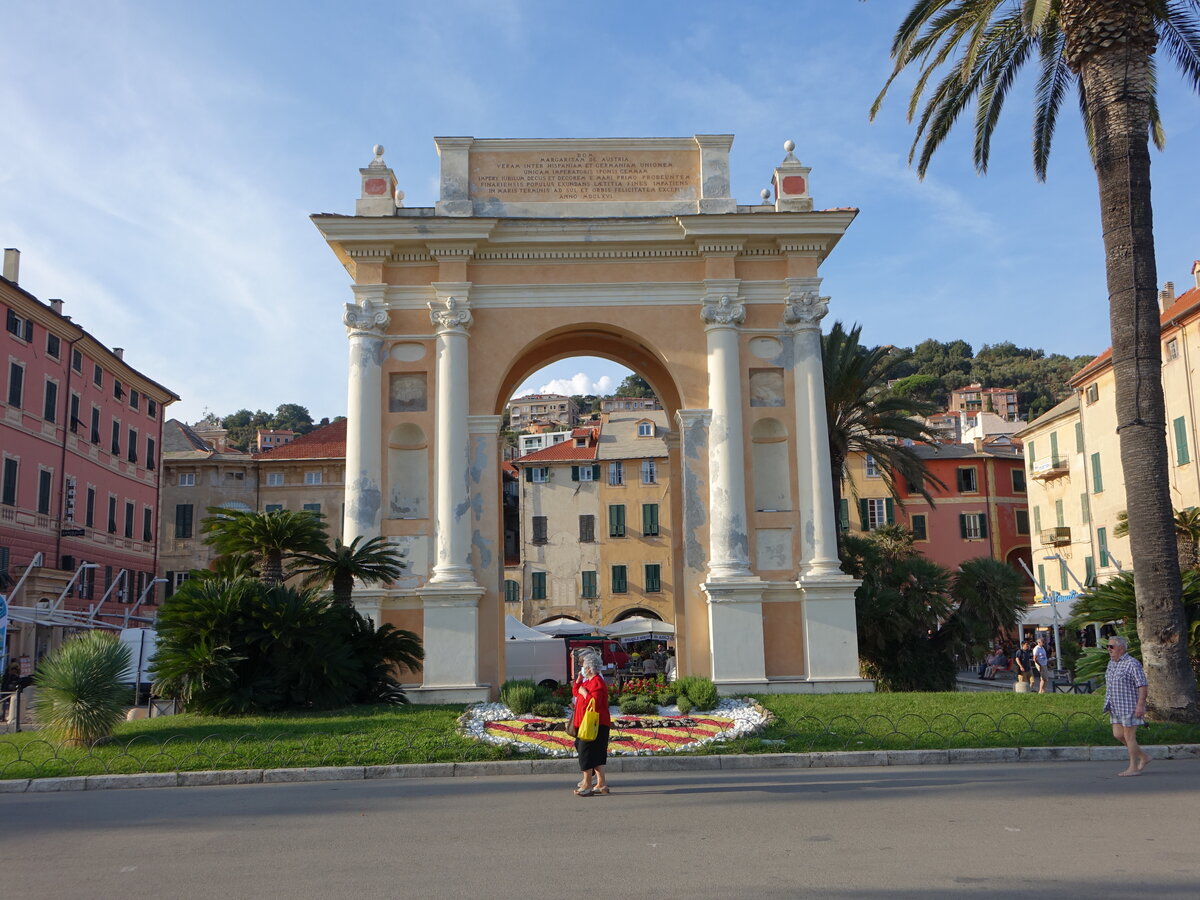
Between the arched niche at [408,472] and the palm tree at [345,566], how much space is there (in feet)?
7.58

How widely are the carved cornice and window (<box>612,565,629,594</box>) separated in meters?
39.5

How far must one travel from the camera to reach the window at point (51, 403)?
139 ft

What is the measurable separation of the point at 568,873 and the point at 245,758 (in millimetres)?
7656

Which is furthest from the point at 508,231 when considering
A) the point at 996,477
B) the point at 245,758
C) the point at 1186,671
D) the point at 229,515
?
the point at 996,477

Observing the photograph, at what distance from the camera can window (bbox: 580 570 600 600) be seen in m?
61.3

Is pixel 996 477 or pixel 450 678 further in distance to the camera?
pixel 996 477

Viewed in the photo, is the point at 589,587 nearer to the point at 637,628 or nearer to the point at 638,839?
the point at 637,628

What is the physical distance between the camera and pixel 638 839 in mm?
9164

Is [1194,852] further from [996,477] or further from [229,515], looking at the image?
[996,477]

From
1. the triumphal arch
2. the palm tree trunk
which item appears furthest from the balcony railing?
the palm tree trunk

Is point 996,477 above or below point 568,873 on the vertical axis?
above

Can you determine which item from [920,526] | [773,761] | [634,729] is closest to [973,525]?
[920,526]

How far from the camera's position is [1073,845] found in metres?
8.55

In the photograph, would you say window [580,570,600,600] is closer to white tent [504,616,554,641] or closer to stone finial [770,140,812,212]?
white tent [504,616,554,641]
